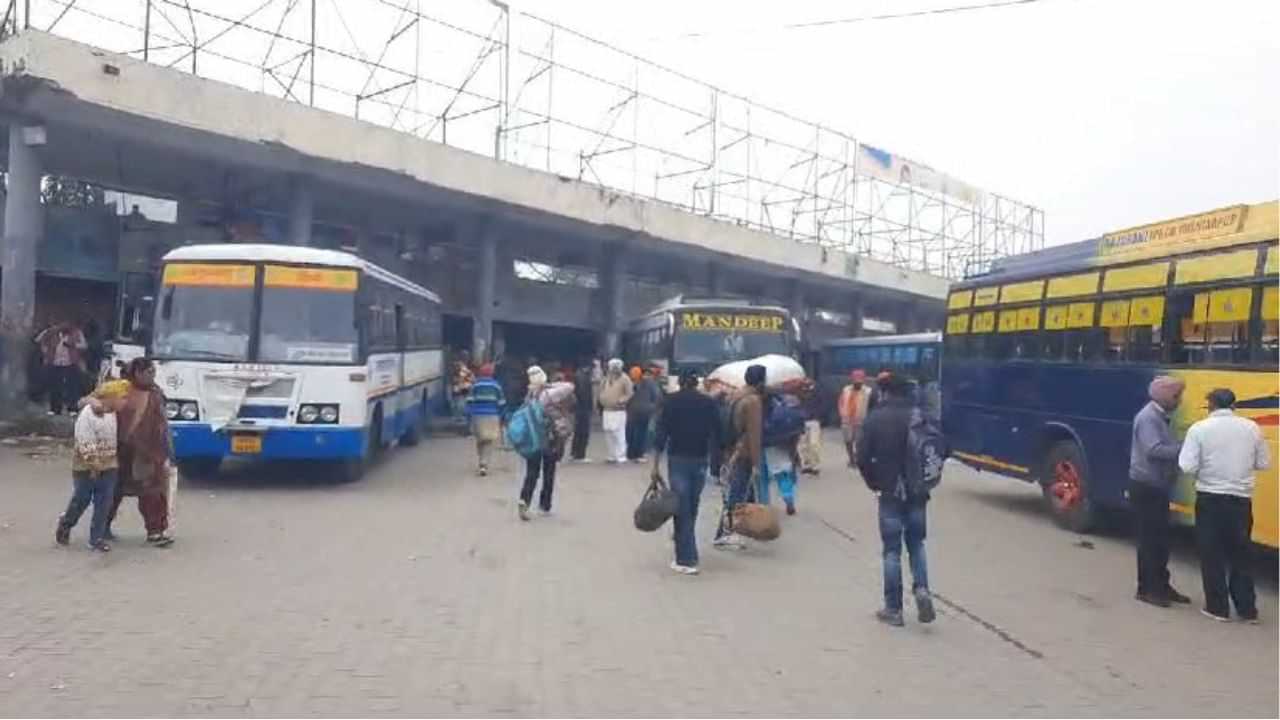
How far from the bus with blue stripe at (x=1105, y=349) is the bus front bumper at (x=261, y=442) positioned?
24.6 ft

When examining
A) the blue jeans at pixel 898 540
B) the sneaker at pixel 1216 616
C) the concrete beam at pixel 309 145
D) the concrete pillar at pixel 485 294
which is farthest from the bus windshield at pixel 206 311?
the concrete pillar at pixel 485 294

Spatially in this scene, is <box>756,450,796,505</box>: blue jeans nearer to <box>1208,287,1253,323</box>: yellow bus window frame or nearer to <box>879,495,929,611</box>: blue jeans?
<box>879,495,929,611</box>: blue jeans

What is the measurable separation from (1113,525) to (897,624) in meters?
5.86

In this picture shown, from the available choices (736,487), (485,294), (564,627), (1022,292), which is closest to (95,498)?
(564,627)

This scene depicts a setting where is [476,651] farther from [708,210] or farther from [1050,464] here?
[708,210]

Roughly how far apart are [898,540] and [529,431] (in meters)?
4.48

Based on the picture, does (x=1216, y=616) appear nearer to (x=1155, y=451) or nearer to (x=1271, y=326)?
(x=1155, y=451)

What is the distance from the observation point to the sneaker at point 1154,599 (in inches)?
308

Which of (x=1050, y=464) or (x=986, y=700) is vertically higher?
(x=1050, y=464)

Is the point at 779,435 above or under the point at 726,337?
under

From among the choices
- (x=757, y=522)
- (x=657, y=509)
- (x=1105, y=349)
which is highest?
(x=1105, y=349)

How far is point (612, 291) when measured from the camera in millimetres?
30391

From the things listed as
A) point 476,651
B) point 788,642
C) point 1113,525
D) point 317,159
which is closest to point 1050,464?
point 1113,525

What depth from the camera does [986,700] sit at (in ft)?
17.7
